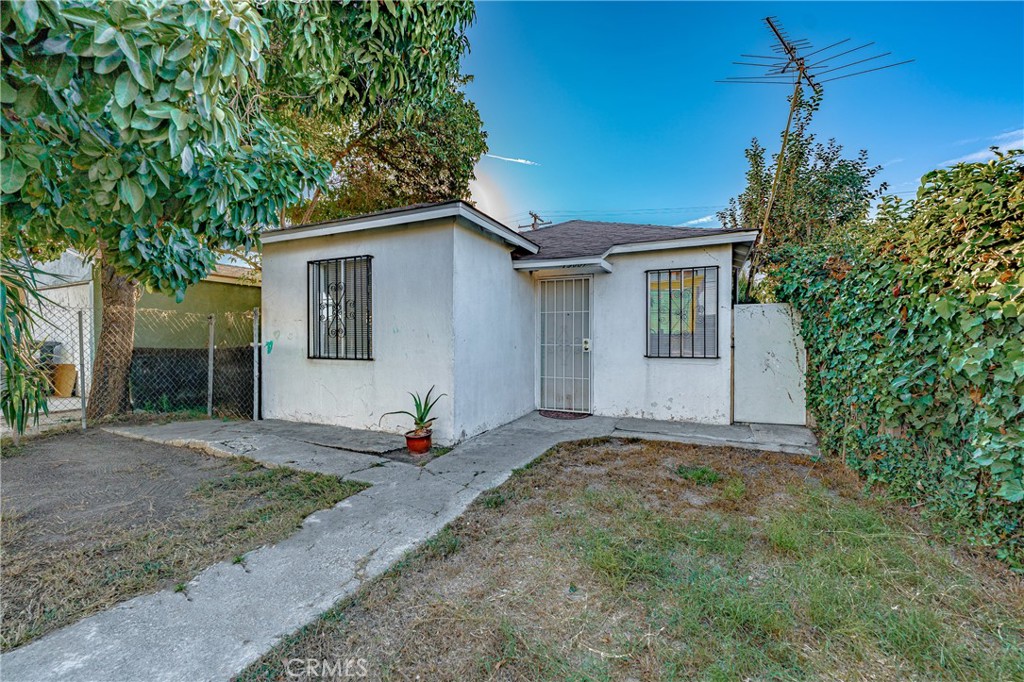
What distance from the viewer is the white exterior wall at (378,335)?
4.81 metres

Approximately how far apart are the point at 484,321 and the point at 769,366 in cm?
401

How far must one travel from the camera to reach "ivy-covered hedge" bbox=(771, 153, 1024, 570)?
7.14 feet

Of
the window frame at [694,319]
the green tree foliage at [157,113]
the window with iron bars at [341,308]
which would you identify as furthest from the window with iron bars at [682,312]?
the green tree foliage at [157,113]

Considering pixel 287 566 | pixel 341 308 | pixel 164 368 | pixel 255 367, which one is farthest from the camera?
pixel 164 368

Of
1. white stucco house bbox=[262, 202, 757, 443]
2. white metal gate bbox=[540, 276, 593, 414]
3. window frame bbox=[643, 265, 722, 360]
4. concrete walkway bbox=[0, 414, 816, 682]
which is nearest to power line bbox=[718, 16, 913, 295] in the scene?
window frame bbox=[643, 265, 722, 360]

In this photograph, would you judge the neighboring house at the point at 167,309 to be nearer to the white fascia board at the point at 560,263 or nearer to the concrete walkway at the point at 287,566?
the concrete walkway at the point at 287,566

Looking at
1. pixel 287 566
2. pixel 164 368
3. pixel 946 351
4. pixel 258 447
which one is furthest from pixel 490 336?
pixel 164 368

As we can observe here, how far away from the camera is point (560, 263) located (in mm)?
5957

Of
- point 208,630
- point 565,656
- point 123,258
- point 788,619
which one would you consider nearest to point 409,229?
point 123,258

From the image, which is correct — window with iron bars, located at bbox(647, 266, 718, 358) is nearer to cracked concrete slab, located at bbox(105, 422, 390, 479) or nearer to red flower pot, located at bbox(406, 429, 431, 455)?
red flower pot, located at bbox(406, 429, 431, 455)

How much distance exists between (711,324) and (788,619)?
4548mm

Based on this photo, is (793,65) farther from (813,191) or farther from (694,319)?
(694,319)

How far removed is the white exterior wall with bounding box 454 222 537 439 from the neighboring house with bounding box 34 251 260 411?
17.5 feet

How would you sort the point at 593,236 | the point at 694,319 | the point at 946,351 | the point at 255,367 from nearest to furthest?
1. the point at 946,351
2. the point at 694,319
3. the point at 255,367
4. the point at 593,236
